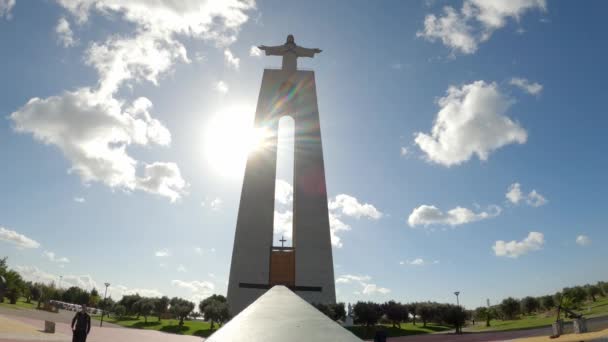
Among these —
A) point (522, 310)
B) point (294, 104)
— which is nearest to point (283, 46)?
point (294, 104)

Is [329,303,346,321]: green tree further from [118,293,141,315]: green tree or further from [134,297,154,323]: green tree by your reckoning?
[118,293,141,315]: green tree

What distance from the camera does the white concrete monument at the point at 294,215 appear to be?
27469mm

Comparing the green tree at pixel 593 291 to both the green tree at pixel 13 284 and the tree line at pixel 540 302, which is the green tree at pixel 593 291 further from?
the green tree at pixel 13 284

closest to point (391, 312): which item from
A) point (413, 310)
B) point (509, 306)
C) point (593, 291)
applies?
point (413, 310)

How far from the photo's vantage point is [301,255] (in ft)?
92.6

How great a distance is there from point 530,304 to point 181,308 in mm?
38112

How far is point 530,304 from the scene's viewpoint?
40.8 metres

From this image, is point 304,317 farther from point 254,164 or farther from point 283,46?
point 283,46

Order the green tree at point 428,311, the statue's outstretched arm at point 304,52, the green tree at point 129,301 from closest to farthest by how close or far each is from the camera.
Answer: the statue's outstretched arm at point 304,52 < the green tree at point 428,311 < the green tree at point 129,301

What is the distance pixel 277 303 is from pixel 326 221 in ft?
88.6

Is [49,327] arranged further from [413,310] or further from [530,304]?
[530,304]

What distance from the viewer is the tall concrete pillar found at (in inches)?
1080

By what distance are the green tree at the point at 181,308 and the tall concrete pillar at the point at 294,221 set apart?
353 inches

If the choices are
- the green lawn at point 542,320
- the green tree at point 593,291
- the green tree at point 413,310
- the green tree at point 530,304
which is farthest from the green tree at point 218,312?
the green tree at point 593,291
